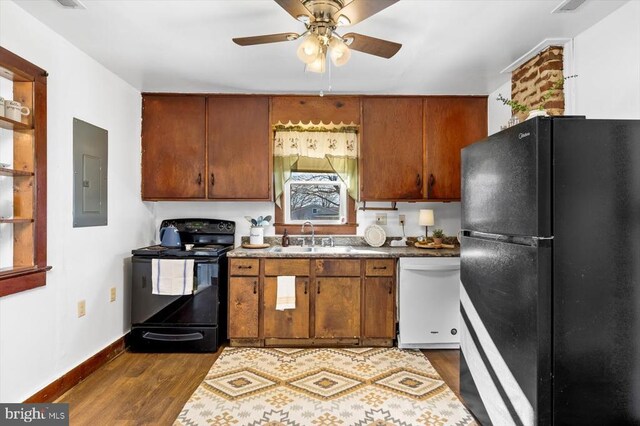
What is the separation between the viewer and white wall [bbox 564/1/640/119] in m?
1.97

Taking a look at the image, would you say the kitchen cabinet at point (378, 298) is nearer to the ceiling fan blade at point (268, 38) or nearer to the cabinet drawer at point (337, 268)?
the cabinet drawer at point (337, 268)

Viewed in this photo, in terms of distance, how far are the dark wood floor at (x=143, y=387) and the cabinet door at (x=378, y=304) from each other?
1.47 feet

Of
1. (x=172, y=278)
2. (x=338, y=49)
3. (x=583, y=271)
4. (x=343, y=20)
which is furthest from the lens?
(x=172, y=278)

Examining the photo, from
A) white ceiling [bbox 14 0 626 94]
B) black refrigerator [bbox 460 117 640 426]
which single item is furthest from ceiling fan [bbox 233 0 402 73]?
black refrigerator [bbox 460 117 640 426]

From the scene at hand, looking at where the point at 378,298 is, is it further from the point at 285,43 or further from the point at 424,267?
the point at 285,43

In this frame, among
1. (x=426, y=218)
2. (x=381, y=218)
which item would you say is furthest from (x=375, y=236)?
(x=426, y=218)

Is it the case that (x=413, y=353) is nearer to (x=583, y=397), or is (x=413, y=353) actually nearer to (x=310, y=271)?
(x=310, y=271)

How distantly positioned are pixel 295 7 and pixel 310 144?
205cm

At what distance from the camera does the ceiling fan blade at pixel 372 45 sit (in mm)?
1887

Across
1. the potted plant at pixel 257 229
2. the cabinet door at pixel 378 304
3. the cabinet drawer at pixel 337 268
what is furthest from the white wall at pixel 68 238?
the cabinet door at pixel 378 304

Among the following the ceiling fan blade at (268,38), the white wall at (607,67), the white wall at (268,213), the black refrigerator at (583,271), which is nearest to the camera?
the black refrigerator at (583,271)

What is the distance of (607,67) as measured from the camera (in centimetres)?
215

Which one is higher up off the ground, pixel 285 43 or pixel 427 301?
pixel 285 43

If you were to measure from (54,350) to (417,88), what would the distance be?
3.48 metres
